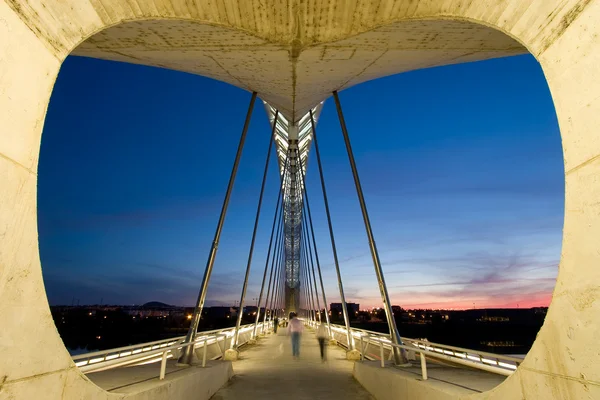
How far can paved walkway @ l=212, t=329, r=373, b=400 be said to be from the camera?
Answer: 278 inches

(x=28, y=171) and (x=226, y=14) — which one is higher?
(x=226, y=14)

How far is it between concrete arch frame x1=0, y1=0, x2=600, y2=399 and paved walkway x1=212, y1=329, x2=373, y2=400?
14.0 feet

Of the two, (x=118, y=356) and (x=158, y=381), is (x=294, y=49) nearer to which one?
(x=158, y=381)

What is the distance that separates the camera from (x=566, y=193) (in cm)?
279

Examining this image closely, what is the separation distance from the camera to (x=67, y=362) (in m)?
3.21

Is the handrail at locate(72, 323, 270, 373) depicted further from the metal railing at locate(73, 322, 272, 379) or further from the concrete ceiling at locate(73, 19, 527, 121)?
the concrete ceiling at locate(73, 19, 527, 121)

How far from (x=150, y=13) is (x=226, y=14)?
1.04 m

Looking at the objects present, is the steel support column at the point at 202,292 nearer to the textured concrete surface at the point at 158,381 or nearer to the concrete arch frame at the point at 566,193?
the textured concrete surface at the point at 158,381

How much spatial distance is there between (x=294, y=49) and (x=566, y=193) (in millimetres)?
5081

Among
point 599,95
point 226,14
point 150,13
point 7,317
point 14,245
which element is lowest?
point 7,317

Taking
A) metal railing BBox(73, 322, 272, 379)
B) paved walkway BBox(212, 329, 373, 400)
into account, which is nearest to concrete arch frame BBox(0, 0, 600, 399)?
metal railing BBox(73, 322, 272, 379)

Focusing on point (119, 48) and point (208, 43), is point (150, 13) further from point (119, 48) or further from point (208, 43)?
point (119, 48)

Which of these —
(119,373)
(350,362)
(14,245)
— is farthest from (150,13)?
(350,362)

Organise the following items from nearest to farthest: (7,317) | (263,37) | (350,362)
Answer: (7,317) → (263,37) → (350,362)
